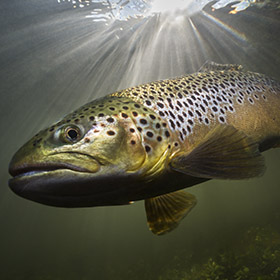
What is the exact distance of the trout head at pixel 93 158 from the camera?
162 cm

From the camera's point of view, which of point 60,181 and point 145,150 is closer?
point 60,181

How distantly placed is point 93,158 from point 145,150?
1.60 feet

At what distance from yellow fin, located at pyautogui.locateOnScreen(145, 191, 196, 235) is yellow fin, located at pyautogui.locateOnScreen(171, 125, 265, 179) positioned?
889 mm

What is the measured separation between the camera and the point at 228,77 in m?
3.17

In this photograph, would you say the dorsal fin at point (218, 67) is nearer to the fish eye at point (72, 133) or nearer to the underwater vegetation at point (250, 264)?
the fish eye at point (72, 133)

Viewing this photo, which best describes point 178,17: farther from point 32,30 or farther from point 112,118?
point 112,118

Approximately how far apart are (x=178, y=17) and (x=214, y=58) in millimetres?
3966

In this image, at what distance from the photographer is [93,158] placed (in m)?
1.72

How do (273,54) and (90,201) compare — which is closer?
(90,201)

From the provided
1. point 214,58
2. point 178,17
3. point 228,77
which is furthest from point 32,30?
point 228,77

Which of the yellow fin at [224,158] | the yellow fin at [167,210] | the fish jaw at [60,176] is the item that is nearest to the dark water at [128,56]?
the yellow fin at [167,210]

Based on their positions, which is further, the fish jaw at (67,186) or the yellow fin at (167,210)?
the yellow fin at (167,210)

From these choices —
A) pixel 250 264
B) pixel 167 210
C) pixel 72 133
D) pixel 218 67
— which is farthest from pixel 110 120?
pixel 250 264

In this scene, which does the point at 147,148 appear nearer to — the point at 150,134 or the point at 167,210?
the point at 150,134
